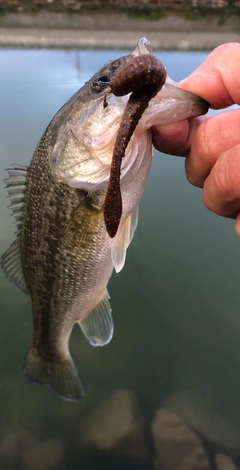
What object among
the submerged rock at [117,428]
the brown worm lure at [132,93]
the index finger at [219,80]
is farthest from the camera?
the submerged rock at [117,428]

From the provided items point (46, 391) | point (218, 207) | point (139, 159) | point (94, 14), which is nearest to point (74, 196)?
point (139, 159)

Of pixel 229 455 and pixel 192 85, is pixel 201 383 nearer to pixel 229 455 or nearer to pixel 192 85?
pixel 229 455

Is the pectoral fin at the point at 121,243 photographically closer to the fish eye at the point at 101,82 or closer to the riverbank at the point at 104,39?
the fish eye at the point at 101,82

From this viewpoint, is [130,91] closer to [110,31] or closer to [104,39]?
[104,39]

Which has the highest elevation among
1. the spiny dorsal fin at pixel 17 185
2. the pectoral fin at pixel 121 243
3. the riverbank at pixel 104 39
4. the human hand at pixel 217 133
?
the human hand at pixel 217 133

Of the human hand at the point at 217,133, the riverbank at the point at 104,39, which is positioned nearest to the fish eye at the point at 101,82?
the human hand at the point at 217,133

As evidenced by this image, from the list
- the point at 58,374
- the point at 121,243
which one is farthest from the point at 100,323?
the point at 121,243
